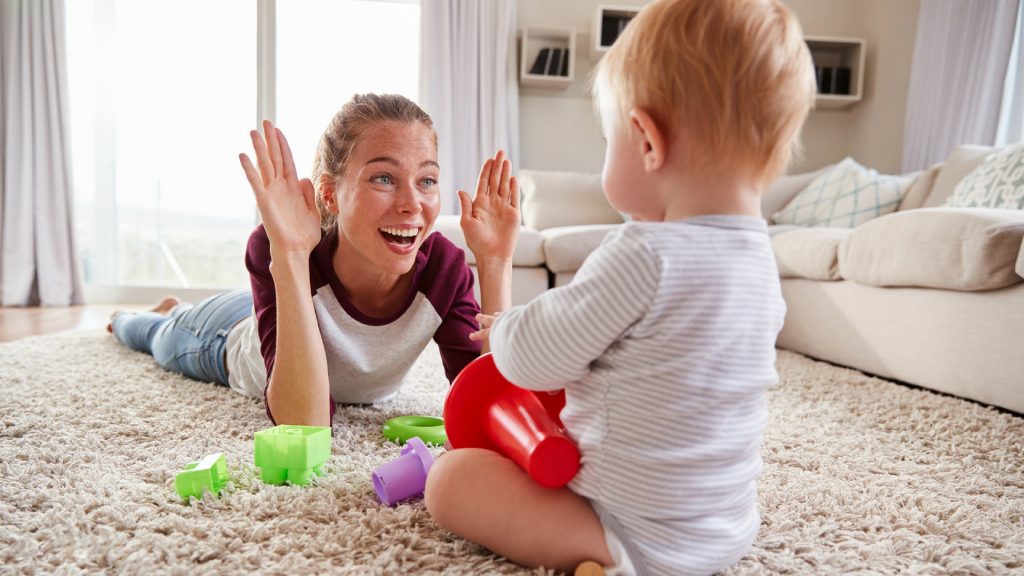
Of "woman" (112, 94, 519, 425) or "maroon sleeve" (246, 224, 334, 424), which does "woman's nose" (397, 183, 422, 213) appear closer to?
"woman" (112, 94, 519, 425)

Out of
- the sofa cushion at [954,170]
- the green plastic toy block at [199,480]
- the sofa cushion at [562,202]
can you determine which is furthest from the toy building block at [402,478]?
the sofa cushion at [562,202]

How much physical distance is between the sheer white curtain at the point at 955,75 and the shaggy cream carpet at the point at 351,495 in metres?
2.63

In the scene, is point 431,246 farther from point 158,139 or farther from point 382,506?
point 158,139

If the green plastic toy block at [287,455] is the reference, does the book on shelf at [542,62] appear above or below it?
above

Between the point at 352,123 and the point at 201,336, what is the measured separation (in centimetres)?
87

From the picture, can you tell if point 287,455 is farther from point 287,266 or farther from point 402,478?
point 287,266

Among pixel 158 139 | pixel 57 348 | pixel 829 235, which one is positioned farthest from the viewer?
pixel 158 139

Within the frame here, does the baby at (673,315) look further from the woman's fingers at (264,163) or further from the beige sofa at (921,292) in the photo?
the beige sofa at (921,292)

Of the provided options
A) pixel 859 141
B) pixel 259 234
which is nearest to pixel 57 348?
pixel 259 234

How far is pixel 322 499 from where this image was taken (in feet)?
3.20

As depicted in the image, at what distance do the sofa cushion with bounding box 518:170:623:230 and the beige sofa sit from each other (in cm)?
67

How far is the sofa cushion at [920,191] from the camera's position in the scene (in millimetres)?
3207

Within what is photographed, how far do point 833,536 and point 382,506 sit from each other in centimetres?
60

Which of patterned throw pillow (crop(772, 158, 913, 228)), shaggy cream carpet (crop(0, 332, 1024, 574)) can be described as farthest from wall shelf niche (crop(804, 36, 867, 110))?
shaggy cream carpet (crop(0, 332, 1024, 574))
